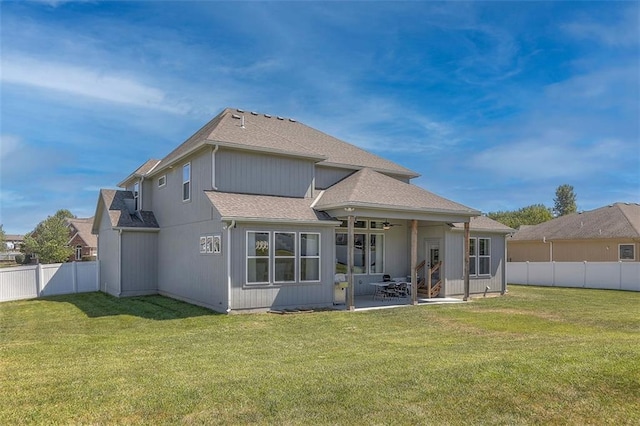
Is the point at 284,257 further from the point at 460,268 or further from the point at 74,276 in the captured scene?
the point at 74,276

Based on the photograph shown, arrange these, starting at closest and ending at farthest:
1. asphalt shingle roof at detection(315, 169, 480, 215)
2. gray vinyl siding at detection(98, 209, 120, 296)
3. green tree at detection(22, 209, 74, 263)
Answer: asphalt shingle roof at detection(315, 169, 480, 215) → gray vinyl siding at detection(98, 209, 120, 296) → green tree at detection(22, 209, 74, 263)

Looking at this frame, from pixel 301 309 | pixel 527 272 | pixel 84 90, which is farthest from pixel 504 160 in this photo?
pixel 84 90

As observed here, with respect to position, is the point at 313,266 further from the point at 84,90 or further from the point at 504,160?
the point at 504,160

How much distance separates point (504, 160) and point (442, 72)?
74.2 feet

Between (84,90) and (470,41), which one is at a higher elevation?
(470,41)

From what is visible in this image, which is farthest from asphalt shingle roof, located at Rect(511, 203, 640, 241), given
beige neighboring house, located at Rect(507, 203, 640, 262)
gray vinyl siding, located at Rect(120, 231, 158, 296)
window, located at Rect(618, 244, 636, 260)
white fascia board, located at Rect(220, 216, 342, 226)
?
gray vinyl siding, located at Rect(120, 231, 158, 296)

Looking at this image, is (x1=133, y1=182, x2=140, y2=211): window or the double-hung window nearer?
the double-hung window

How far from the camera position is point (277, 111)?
68.3ft

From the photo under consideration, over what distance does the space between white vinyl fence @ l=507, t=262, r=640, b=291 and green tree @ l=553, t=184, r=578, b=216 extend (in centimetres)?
6636

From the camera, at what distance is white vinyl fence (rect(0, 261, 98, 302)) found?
18250 mm

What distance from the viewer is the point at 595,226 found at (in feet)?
93.1

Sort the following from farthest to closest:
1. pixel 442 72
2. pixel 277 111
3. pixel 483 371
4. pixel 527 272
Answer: pixel 527 272
pixel 277 111
pixel 442 72
pixel 483 371

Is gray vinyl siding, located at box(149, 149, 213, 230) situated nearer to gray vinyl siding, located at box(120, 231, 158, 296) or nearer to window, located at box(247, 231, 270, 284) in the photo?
gray vinyl siding, located at box(120, 231, 158, 296)

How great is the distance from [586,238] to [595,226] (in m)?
1.62
